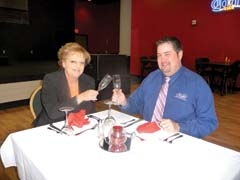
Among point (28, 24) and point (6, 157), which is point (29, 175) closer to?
point (6, 157)

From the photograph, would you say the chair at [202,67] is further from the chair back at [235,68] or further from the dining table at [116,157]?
the dining table at [116,157]

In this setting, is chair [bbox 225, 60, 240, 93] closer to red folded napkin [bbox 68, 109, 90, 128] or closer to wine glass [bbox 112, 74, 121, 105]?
wine glass [bbox 112, 74, 121, 105]

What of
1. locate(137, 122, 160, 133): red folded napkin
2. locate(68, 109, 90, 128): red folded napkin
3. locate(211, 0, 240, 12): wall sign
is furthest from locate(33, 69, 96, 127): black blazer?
locate(211, 0, 240, 12): wall sign

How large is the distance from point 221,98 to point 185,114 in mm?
4616

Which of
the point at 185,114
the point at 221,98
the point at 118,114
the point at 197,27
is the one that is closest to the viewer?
the point at 185,114

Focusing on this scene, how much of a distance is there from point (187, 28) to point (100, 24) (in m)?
5.21

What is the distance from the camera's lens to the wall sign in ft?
20.2

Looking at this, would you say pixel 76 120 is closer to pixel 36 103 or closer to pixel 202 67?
pixel 36 103

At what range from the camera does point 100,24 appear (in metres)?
11.4

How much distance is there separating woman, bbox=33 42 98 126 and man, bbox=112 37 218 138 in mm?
335

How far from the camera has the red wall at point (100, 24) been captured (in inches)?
428

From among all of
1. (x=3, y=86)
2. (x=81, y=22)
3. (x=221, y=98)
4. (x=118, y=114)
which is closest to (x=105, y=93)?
(x=3, y=86)

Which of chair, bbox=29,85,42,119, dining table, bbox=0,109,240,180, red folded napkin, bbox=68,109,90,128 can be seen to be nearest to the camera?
dining table, bbox=0,109,240,180

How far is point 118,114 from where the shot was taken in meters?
1.79
